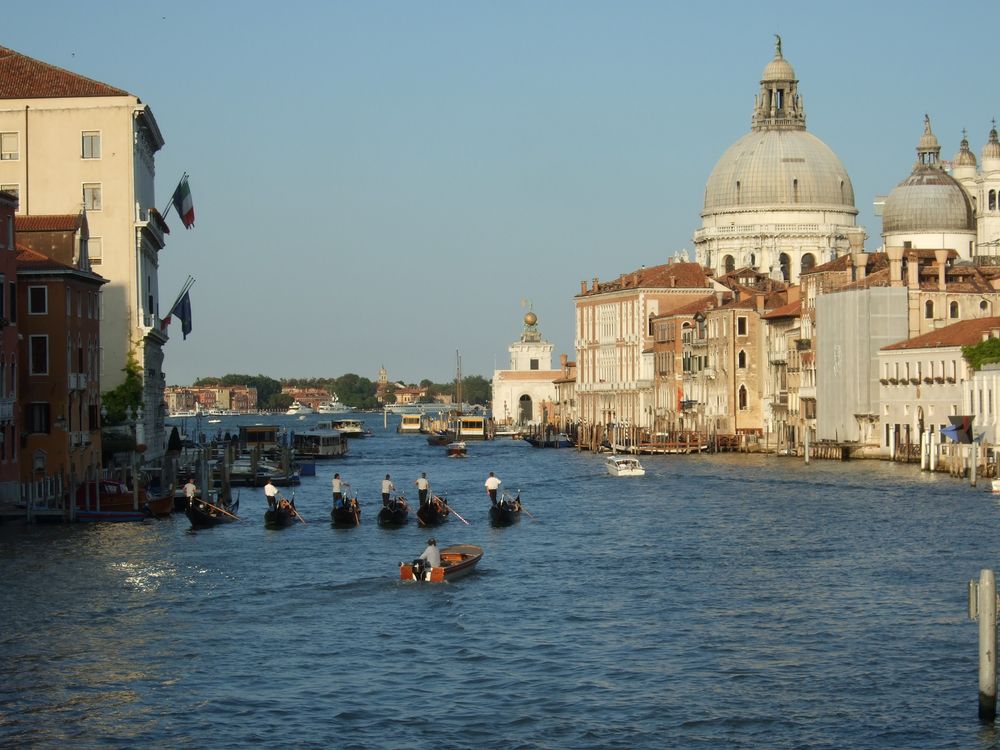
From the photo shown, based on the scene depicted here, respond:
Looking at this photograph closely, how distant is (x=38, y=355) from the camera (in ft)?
164

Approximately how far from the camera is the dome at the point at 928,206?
113 metres

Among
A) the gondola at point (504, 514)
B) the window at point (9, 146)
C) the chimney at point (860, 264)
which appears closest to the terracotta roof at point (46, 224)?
the window at point (9, 146)

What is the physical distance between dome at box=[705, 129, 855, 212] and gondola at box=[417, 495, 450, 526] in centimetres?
8797

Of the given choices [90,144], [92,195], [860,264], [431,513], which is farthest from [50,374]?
[860,264]

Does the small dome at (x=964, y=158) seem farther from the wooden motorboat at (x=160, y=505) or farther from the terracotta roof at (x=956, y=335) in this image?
the wooden motorboat at (x=160, y=505)

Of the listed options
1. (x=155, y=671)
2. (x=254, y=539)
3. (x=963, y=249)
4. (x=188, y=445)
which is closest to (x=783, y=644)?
(x=155, y=671)

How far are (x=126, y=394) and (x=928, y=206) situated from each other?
61.6 m

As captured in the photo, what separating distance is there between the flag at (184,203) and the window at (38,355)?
17.4 m

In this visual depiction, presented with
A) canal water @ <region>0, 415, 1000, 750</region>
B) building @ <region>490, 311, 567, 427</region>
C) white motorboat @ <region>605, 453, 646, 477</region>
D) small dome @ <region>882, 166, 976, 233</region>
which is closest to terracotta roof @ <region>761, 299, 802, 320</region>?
small dome @ <region>882, 166, 976, 233</region>

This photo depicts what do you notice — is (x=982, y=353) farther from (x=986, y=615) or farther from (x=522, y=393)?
(x=522, y=393)

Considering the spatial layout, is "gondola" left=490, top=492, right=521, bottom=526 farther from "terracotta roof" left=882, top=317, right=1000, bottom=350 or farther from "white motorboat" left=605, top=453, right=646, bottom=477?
"terracotta roof" left=882, top=317, right=1000, bottom=350

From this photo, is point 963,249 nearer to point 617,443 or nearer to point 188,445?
point 617,443

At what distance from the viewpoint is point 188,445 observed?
287ft

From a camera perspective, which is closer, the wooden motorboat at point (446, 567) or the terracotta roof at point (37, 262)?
the wooden motorboat at point (446, 567)
